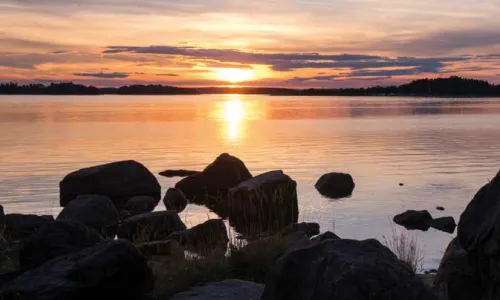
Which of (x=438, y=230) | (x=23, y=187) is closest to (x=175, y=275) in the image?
(x=438, y=230)

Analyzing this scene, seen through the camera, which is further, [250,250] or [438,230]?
[438,230]

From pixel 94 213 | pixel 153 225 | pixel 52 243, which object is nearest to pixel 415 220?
pixel 153 225

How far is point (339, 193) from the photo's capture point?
28.1 meters

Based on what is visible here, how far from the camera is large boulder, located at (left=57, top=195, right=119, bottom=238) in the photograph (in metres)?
19.2

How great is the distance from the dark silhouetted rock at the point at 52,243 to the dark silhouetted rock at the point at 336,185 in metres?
18.9

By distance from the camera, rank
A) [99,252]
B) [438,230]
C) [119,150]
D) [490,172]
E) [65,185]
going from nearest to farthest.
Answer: [99,252] → [438,230] → [65,185] → [490,172] → [119,150]

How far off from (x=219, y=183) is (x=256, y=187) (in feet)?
28.8

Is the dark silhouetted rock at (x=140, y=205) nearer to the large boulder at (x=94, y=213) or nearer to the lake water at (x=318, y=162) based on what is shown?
the lake water at (x=318, y=162)

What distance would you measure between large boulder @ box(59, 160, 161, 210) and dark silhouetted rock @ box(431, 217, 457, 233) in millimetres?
12078

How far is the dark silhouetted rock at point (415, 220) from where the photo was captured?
2091 cm

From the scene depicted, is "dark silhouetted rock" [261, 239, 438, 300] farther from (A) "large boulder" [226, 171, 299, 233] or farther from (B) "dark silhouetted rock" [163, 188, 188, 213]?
(B) "dark silhouetted rock" [163, 188, 188, 213]

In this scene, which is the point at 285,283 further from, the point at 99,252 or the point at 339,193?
the point at 339,193

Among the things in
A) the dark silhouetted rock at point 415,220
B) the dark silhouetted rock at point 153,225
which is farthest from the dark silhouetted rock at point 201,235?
the dark silhouetted rock at point 415,220

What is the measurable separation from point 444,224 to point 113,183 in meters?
14.3
